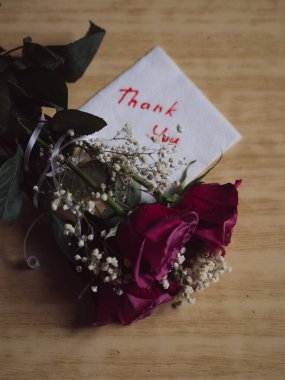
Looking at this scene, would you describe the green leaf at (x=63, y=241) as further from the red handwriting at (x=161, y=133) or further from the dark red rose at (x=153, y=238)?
the red handwriting at (x=161, y=133)

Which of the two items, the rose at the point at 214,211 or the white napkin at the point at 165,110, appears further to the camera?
the white napkin at the point at 165,110

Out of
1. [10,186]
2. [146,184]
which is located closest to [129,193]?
[146,184]

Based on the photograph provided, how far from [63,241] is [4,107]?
0.49 feet

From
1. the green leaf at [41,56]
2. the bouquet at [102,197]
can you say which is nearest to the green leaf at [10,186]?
the bouquet at [102,197]

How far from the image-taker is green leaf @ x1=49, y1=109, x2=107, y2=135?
0.45m

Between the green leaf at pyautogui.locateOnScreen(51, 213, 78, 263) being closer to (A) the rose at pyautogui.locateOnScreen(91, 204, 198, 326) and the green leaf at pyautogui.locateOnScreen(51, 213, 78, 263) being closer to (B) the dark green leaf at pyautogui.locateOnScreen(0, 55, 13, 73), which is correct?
(A) the rose at pyautogui.locateOnScreen(91, 204, 198, 326)

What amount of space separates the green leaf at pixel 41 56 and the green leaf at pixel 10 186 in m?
0.10

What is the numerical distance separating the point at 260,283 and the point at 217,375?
117 mm

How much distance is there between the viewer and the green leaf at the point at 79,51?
0.51 m

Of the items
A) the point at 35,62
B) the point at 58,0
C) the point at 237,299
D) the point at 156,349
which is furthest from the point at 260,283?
the point at 58,0

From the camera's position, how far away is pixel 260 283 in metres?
0.55

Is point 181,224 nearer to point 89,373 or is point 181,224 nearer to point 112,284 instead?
point 112,284

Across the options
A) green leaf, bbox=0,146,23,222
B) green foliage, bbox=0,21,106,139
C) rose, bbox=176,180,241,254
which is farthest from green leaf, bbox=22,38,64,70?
rose, bbox=176,180,241,254

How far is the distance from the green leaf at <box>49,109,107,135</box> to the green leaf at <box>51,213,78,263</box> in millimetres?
100
